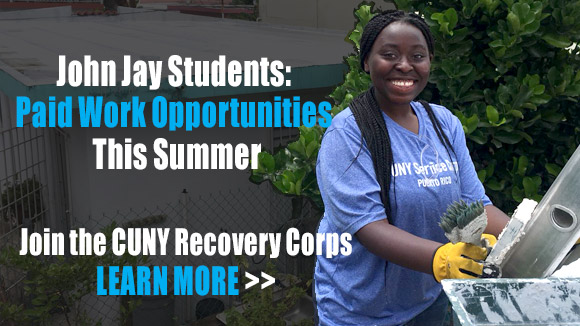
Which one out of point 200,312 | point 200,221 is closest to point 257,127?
point 200,221

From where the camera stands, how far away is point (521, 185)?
3.59 metres

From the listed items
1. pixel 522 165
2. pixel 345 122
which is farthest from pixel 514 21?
pixel 345 122

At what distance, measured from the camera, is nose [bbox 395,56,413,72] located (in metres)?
2.09

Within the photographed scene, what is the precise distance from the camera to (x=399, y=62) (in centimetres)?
210

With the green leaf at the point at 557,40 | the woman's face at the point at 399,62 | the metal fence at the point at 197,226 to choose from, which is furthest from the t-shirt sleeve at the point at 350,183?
the metal fence at the point at 197,226

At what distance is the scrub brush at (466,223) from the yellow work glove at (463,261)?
0.02 m

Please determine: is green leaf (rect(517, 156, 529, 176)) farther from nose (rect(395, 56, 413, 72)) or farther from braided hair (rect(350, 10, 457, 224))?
nose (rect(395, 56, 413, 72))

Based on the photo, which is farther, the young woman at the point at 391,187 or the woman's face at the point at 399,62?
the woman's face at the point at 399,62

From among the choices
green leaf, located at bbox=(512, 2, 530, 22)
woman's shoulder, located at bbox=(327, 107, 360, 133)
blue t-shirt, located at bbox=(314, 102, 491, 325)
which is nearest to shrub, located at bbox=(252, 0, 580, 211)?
green leaf, located at bbox=(512, 2, 530, 22)

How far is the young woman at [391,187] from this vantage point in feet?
6.46

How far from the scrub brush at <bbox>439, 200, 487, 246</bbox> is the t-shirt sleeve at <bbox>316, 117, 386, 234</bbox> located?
26 centimetres

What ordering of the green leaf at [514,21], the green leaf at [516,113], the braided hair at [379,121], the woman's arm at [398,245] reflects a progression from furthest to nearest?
the green leaf at [516,113] < the green leaf at [514,21] < the braided hair at [379,121] < the woman's arm at [398,245]

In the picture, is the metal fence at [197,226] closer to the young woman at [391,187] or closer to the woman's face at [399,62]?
the young woman at [391,187]

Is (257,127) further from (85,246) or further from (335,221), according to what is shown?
(335,221)
